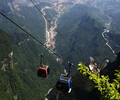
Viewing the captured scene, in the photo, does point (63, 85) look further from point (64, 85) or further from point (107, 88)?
point (107, 88)

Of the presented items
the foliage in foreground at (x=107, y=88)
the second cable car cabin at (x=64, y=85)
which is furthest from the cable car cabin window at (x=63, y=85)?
the foliage in foreground at (x=107, y=88)

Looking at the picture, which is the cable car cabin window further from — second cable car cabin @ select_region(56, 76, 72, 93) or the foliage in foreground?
the foliage in foreground

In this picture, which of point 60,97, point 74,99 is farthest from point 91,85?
point 60,97

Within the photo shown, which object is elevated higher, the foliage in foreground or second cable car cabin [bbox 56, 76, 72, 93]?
the foliage in foreground

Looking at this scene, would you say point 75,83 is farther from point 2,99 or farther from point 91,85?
point 2,99

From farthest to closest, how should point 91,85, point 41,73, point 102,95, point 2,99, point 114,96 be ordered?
1. point 2,99
2. point 91,85
3. point 41,73
4. point 102,95
5. point 114,96

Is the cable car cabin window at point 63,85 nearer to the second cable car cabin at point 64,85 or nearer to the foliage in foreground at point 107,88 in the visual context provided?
the second cable car cabin at point 64,85

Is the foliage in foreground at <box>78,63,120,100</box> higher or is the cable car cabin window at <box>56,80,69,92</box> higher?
the foliage in foreground at <box>78,63,120,100</box>

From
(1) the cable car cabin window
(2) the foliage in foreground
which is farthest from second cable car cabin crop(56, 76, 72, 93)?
(2) the foliage in foreground

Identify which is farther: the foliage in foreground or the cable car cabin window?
the cable car cabin window

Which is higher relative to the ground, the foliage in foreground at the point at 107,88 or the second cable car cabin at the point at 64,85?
the foliage in foreground at the point at 107,88

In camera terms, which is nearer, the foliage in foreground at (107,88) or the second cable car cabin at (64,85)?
the foliage in foreground at (107,88)
